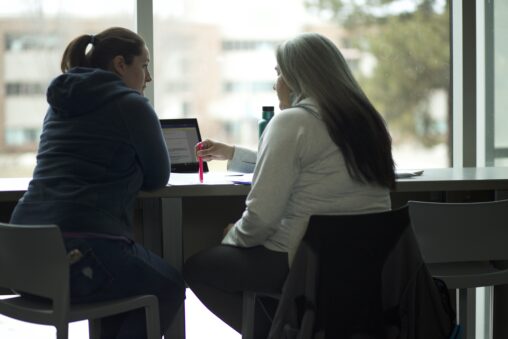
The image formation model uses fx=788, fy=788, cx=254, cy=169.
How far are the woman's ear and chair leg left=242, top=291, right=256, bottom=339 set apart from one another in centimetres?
76

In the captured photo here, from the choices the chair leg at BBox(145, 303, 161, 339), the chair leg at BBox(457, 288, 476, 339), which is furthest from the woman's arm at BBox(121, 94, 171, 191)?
the chair leg at BBox(457, 288, 476, 339)

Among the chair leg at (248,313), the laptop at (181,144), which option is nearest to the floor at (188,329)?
the laptop at (181,144)

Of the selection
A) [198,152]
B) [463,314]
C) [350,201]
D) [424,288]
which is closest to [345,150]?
[350,201]

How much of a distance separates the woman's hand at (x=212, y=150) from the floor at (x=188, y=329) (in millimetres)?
1092

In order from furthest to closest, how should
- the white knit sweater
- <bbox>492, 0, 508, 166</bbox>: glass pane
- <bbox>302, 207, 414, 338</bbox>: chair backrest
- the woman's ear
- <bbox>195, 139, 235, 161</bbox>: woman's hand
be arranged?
→ <bbox>492, 0, 508, 166</bbox>: glass pane
<bbox>195, 139, 235, 161</bbox>: woman's hand
the woman's ear
the white knit sweater
<bbox>302, 207, 414, 338</bbox>: chair backrest

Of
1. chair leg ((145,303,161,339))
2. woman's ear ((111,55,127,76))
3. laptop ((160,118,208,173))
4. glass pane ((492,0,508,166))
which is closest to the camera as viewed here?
chair leg ((145,303,161,339))

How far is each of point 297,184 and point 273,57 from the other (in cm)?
187

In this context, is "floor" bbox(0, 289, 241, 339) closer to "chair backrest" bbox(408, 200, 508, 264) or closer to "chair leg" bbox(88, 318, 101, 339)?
"chair leg" bbox(88, 318, 101, 339)

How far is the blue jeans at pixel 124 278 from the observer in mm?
1980

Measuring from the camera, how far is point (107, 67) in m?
2.32

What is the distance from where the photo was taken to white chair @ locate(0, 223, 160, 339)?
185 cm

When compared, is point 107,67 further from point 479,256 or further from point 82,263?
point 479,256

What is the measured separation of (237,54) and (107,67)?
5.01 ft

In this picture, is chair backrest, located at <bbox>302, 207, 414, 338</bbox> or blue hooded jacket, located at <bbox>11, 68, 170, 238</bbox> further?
blue hooded jacket, located at <bbox>11, 68, 170, 238</bbox>
